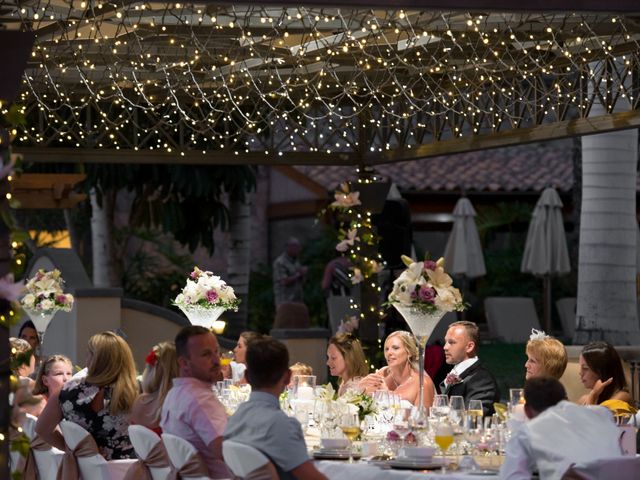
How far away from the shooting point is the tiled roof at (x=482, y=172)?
2475 cm

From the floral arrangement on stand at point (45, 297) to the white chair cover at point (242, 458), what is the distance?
583 cm

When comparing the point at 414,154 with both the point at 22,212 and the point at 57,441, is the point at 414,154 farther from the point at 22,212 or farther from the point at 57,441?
the point at 22,212

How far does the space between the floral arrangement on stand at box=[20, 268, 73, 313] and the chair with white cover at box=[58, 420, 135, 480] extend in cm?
401

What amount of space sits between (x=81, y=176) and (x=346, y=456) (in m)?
9.07

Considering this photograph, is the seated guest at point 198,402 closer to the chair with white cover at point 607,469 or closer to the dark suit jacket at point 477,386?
the chair with white cover at point 607,469

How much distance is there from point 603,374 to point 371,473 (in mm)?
1818

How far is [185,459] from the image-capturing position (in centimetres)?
625

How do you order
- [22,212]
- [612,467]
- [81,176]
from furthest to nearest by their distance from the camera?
[22,212], [81,176], [612,467]

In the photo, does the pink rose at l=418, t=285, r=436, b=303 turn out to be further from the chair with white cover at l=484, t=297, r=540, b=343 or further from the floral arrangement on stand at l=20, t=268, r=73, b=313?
the chair with white cover at l=484, t=297, r=540, b=343

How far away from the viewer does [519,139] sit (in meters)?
10.9

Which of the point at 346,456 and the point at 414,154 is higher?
the point at 414,154

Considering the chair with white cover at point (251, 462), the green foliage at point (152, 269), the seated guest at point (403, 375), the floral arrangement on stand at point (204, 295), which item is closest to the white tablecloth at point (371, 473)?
the chair with white cover at point (251, 462)

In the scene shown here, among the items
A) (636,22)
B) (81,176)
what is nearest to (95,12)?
(636,22)

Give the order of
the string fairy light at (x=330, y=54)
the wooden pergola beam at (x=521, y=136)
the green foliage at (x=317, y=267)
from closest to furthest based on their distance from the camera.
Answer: the string fairy light at (x=330, y=54) → the wooden pergola beam at (x=521, y=136) → the green foliage at (x=317, y=267)
